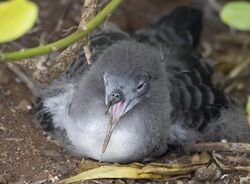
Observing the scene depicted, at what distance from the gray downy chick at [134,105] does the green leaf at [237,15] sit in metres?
1.26

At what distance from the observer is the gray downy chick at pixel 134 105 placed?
2807 millimetres

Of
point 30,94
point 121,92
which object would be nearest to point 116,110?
point 121,92

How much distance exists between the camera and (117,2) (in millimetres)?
2043

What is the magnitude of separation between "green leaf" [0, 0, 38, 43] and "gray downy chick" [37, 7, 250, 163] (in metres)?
1.30

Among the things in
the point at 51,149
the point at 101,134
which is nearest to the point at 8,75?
the point at 51,149

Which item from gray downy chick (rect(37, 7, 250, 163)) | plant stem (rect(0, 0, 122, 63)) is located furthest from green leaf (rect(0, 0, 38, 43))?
gray downy chick (rect(37, 7, 250, 163))

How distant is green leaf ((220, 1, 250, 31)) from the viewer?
1419 millimetres

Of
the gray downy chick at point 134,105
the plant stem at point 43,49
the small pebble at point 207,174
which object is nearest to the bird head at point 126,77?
the gray downy chick at point 134,105

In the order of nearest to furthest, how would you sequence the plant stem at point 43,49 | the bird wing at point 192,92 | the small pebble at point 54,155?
the plant stem at point 43,49 < the small pebble at point 54,155 < the bird wing at point 192,92

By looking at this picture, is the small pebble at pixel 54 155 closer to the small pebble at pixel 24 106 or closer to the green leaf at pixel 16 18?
the small pebble at pixel 24 106

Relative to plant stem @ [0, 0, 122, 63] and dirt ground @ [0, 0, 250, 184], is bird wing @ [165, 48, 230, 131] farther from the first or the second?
plant stem @ [0, 0, 122, 63]

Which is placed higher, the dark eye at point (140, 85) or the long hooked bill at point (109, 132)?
the dark eye at point (140, 85)

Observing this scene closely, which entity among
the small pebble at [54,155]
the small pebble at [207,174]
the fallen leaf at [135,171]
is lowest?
the small pebble at [54,155]

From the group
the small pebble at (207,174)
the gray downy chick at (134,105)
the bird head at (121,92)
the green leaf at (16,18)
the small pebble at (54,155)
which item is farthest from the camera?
the small pebble at (54,155)
